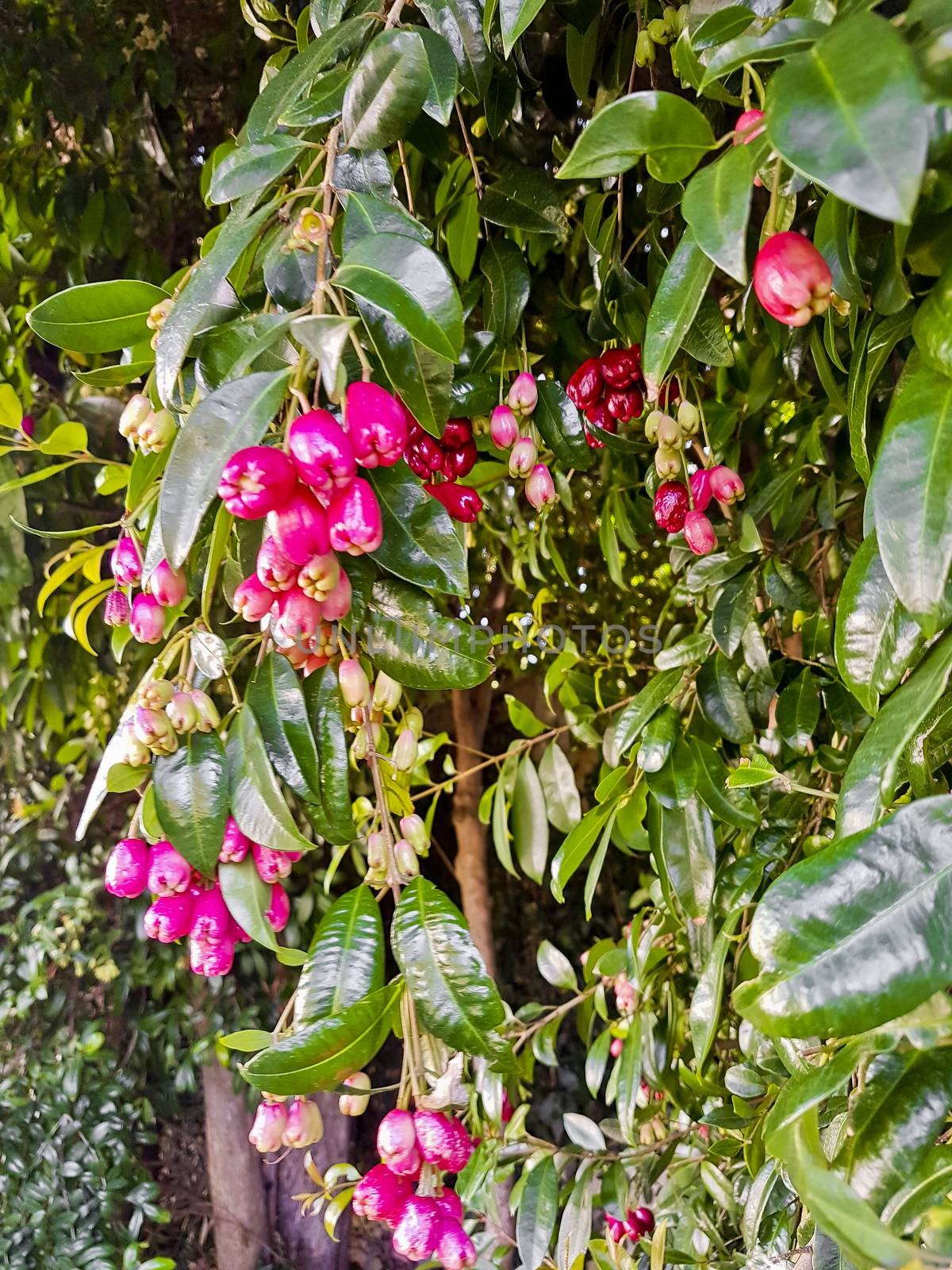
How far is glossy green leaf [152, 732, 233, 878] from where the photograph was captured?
0.40 metres

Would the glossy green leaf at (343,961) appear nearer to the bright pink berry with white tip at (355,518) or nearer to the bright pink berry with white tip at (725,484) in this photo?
the bright pink berry with white tip at (355,518)

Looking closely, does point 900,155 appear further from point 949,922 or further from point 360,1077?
point 360,1077

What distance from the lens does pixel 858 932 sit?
0.80ft

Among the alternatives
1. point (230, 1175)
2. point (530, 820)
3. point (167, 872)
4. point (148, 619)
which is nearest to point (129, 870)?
point (167, 872)

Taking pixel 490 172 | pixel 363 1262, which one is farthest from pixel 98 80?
pixel 363 1262

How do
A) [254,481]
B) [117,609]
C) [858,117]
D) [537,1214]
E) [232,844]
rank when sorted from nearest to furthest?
[858,117]
[254,481]
[232,844]
[117,609]
[537,1214]

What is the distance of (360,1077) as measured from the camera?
51 centimetres

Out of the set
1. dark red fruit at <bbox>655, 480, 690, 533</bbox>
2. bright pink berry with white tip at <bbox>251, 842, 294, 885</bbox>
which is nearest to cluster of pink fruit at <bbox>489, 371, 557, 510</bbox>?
dark red fruit at <bbox>655, 480, 690, 533</bbox>

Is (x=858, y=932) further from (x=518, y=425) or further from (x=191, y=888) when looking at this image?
(x=518, y=425)

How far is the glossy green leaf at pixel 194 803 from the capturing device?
40cm

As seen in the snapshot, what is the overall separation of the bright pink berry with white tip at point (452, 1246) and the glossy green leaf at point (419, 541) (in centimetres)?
31

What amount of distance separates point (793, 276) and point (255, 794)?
1.03 ft

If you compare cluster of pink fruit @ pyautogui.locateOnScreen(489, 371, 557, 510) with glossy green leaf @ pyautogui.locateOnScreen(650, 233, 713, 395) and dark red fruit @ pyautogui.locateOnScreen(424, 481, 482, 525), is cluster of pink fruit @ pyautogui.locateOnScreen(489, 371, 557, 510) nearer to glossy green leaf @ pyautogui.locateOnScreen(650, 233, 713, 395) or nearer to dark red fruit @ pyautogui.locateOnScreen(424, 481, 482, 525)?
dark red fruit @ pyautogui.locateOnScreen(424, 481, 482, 525)

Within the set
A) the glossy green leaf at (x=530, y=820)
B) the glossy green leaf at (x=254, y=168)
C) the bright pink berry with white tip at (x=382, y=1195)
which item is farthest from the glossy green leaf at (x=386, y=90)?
the glossy green leaf at (x=530, y=820)
